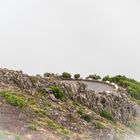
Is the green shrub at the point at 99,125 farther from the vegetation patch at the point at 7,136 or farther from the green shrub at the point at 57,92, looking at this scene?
the vegetation patch at the point at 7,136

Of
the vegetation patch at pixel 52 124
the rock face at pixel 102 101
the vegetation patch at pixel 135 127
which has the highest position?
the rock face at pixel 102 101

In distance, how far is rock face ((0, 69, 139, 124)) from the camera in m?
48.5

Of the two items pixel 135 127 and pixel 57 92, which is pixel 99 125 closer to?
pixel 57 92

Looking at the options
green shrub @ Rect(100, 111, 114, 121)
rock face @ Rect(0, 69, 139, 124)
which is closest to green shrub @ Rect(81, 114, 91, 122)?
rock face @ Rect(0, 69, 139, 124)

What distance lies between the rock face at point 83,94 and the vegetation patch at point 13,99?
14.3 feet

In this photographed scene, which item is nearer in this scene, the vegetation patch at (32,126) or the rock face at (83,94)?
the vegetation patch at (32,126)

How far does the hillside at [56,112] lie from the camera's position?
39375 millimetres

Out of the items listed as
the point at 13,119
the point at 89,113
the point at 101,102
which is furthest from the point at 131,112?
the point at 13,119

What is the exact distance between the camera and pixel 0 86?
45688 mm

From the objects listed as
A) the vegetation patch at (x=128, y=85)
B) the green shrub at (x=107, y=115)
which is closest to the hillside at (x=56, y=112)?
the green shrub at (x=107, y=115)

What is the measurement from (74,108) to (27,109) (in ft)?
25.5

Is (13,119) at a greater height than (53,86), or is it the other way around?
(53,86)

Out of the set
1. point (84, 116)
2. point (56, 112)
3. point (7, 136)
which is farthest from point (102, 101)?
point (7, 136)

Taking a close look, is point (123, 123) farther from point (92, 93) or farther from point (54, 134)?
point (54, 134)
